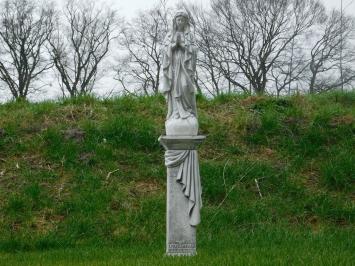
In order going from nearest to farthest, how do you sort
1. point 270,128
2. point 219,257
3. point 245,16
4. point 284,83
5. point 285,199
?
1. point 219,257
2. point 285,199
3. point 270,128
4. point 284,83
5. point 245,16

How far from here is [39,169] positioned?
12.5 meters

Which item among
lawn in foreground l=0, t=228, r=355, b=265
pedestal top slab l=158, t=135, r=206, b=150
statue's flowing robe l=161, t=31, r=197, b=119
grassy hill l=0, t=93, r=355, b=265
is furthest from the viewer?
grassy hill l=0, t=93, r=355, b=265

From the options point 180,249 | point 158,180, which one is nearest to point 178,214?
point 180,249

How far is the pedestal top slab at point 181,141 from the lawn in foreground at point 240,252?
1.39 metres

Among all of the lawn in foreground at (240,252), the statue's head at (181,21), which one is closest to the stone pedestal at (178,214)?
the lawn in foreground at (240,252)

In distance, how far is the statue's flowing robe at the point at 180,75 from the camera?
7973 mm

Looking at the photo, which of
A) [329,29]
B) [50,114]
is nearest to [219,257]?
[50,114]

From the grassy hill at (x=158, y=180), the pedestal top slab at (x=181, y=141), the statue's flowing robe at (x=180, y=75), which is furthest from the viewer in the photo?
the grassy hill at (x=158, y=180)

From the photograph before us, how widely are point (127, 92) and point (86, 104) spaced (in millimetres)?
1367

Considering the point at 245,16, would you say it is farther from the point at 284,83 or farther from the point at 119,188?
the point at 119,188

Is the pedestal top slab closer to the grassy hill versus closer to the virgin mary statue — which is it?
the virgin mary statue

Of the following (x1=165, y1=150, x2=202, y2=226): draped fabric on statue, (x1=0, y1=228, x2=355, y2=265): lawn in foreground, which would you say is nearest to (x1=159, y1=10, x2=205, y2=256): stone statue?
(x1=165, y1=150, x2=202, y2=226): draped fabric on statue

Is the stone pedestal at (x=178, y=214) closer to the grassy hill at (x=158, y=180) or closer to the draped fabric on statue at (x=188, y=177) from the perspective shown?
the draped fabric on statue at (x=188, y=177)

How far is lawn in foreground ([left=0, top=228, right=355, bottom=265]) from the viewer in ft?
22.9
